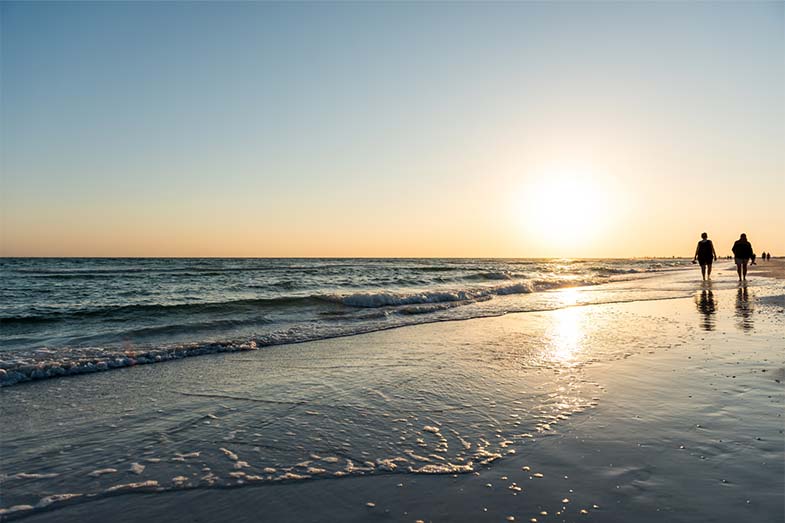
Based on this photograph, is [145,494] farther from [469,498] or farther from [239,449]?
[469,498]

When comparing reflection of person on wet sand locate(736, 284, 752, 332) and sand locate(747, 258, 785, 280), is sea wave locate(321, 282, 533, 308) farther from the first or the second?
sand locate(747, 258, 785, 280)

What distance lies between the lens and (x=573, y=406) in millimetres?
4770

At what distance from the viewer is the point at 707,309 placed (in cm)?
1272

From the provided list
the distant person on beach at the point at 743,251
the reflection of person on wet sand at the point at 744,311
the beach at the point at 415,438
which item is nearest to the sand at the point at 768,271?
the distant person on beach at the point at 743,251

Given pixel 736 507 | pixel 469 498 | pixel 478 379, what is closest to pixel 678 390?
pixel 478 379

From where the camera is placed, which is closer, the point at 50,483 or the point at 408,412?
the point at 50,483

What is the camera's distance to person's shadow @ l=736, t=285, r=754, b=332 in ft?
31.3

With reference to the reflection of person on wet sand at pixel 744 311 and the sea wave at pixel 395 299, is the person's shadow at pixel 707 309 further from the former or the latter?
the sea wave at pixel 395 299

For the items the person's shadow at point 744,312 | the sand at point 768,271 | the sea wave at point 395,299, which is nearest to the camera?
the person's shadow at point 744,312

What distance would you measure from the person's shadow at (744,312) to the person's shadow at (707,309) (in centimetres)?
50

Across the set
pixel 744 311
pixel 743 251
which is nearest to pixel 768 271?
pixel 743 251

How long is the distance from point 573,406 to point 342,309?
12.9m

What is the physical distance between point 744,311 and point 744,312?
260 mm

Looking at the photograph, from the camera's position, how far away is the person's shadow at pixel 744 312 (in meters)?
9.53
